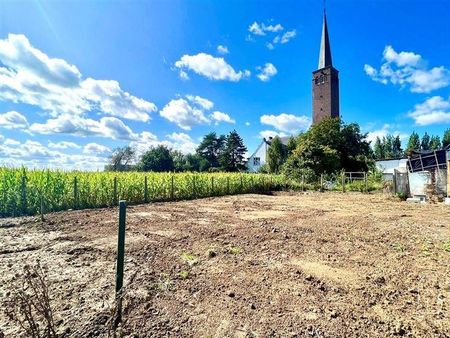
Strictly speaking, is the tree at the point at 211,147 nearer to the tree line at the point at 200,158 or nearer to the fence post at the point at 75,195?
the tree line at the point at 200,158

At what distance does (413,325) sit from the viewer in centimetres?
231

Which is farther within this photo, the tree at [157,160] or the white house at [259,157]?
the tree at [157,160]

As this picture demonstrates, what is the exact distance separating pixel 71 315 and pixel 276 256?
9.39 ft

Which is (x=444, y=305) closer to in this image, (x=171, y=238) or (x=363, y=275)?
(x=363, y=275)

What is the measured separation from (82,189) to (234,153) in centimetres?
3977

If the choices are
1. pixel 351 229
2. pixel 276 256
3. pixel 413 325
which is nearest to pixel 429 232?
pixel 351 229

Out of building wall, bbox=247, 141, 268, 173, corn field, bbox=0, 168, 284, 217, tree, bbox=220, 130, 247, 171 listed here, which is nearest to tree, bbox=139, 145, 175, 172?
tree, bbox=220, 130, 247, 171

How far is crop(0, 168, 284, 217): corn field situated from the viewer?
28.3 feet

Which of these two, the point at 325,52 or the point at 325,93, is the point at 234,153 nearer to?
the point at 325,93

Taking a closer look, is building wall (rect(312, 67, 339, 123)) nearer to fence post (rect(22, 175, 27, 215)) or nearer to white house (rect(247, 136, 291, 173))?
white house (rect(247, 136, 291, 173))

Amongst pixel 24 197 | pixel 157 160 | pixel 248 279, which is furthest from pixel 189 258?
pixel 157 160

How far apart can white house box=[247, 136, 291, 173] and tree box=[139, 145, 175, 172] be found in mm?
15754

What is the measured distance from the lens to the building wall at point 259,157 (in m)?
45.5

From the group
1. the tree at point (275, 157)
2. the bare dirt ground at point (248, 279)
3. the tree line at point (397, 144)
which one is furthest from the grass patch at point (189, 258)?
the tree line at point (397, 144)
